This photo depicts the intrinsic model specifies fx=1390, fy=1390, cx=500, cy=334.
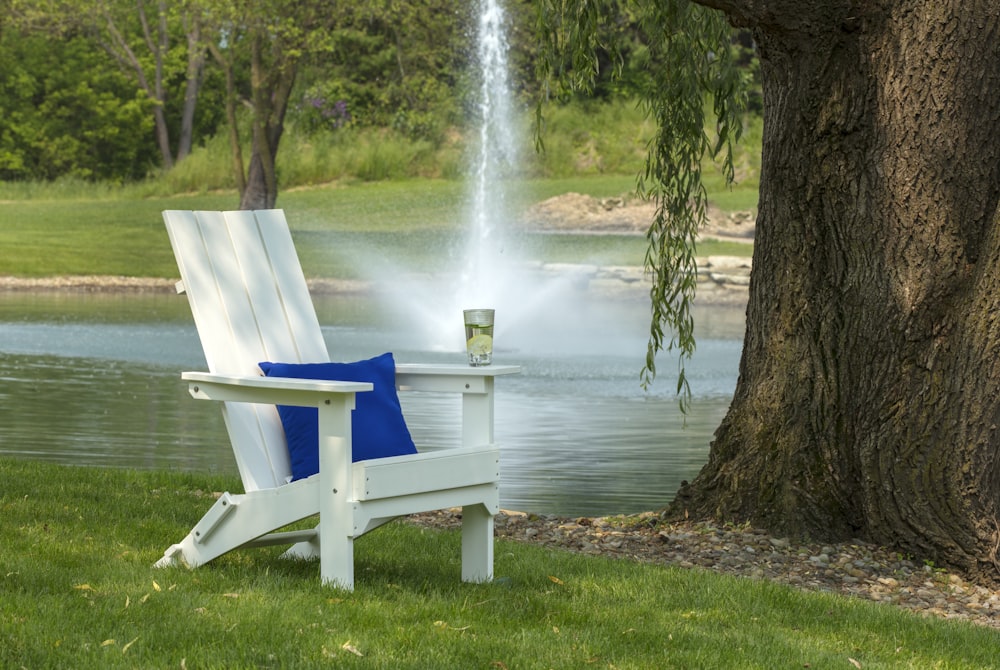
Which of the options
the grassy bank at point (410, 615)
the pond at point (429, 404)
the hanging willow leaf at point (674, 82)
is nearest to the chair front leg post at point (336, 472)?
the grassy bank at point (410, 615)

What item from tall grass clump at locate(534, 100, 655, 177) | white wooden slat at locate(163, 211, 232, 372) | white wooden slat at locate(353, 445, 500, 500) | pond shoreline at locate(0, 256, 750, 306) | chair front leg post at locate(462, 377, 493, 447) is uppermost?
tall grass clump at locate(534, 100, 655, 177)

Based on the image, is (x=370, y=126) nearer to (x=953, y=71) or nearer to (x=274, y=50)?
(x=274, y=50)

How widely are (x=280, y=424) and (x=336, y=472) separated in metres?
0.58

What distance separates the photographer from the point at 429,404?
980 cm

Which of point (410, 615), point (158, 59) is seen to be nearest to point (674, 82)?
point (410, 615)

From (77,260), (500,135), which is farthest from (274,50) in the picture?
(500,135)

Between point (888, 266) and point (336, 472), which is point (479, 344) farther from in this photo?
point (888, 266)

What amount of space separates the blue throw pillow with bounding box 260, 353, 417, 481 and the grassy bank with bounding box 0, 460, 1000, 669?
1.20 ft

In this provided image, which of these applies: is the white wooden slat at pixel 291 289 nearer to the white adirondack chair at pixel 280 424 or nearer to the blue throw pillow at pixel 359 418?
the white adirondack chair at pixel 280 424

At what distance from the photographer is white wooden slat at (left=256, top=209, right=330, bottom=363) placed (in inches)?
176

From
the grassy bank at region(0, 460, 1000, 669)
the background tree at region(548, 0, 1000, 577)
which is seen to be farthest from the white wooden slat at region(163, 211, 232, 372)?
the background tree at region(548, 0, 1000, 577)

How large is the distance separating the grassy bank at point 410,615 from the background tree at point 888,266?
0.91 meters

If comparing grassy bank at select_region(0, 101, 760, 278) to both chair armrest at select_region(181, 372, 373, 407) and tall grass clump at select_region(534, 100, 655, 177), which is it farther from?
chair armrest at select_region(181, 372, 373, 407)

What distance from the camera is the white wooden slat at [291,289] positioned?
14.7 feet
